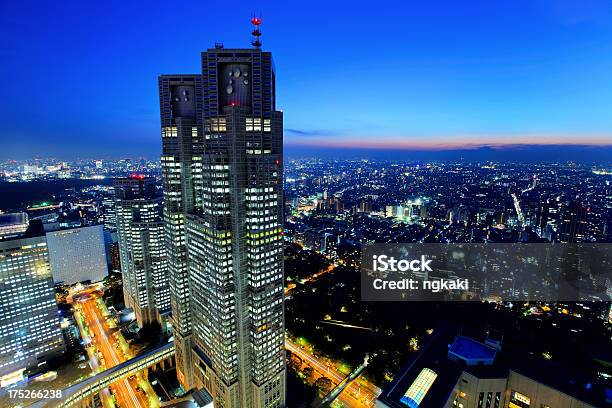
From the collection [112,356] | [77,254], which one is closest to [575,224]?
[112,356]

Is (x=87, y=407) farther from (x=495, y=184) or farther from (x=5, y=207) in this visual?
(x=495, y=184)

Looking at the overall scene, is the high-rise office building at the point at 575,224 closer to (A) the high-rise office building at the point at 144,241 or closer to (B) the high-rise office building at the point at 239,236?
(B) the high-rise office building at the point at 239,236

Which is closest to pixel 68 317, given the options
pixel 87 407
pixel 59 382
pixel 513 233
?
pixel 59 382

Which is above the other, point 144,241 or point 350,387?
point 144,241

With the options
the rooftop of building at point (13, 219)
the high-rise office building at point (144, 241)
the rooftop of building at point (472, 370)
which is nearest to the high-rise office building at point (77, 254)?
the rooftop of building at point (13, 219)

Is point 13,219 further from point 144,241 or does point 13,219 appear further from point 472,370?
point 472,370

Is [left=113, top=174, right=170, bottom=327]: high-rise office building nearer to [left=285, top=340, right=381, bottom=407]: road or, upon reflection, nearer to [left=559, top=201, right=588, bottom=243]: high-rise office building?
[left=285, top=340, right=381, bottom=407]: road
